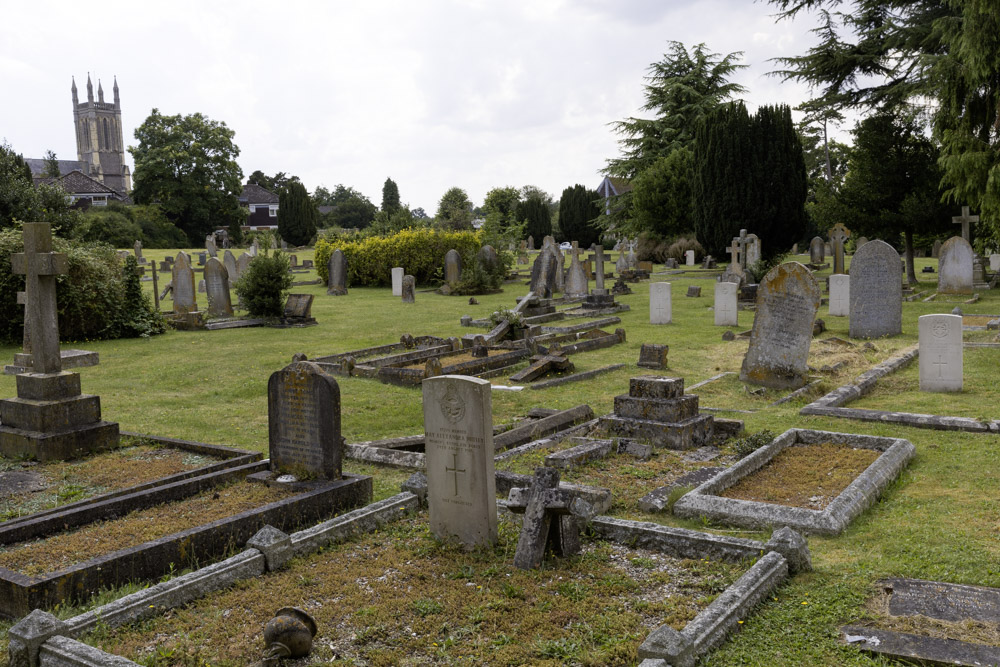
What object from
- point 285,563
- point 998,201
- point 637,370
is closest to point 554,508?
point 285,563

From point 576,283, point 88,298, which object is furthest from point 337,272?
point 88,298

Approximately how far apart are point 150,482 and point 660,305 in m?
14.2

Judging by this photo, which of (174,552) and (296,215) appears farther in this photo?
(296,215)

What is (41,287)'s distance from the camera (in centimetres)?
899

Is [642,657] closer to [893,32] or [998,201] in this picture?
[998,201]

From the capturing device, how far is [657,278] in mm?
34156

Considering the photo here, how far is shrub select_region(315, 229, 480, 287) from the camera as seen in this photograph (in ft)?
103

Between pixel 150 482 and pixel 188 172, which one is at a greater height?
pixel 188 172

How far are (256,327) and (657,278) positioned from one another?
741 inches

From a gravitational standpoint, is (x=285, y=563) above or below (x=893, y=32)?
below

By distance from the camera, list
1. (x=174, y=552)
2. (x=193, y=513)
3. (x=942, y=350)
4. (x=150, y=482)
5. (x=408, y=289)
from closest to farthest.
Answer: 1. (x=174, y=552)
2. (x=193, y=513)
3. (x=150, y=482)
4. (x=942, y=350)
5. (x=408, y=289)

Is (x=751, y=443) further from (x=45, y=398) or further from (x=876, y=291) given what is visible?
(x=876, y=291)

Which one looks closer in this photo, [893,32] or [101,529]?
[101,529]

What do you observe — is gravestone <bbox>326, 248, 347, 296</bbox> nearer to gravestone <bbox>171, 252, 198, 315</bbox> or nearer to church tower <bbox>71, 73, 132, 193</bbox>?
gravestone <bbox>171, 252, 198, 315</bbox>
